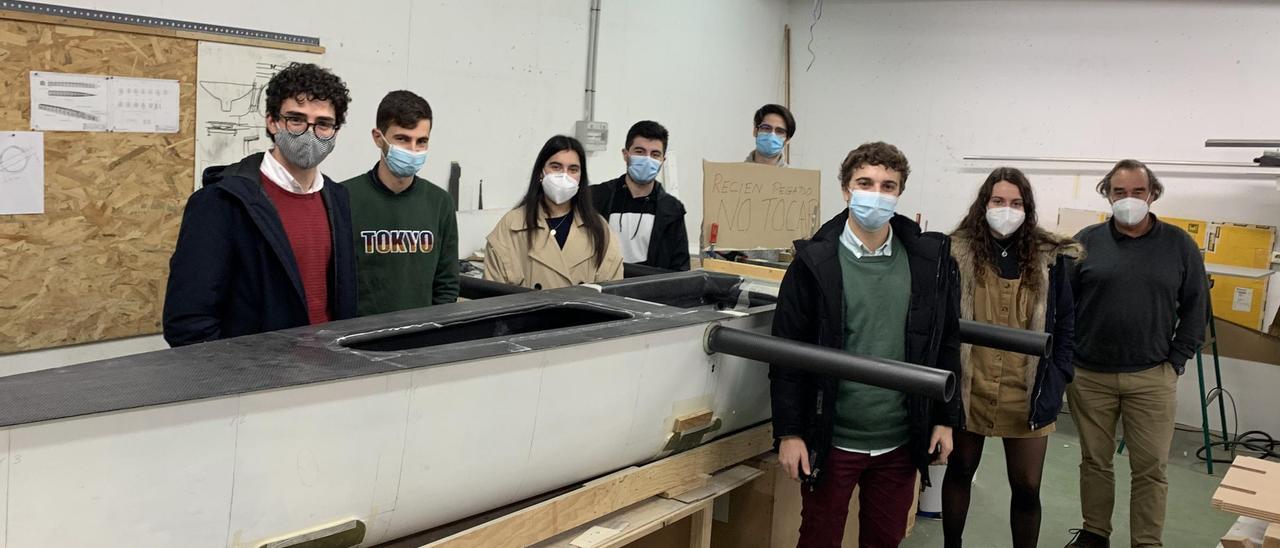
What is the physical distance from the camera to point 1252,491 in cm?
270

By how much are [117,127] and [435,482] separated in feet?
7.39

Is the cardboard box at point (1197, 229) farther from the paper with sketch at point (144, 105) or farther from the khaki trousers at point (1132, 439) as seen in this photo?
the paper with sketch at point (144, 105)

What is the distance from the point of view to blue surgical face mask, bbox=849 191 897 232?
2.42 metres

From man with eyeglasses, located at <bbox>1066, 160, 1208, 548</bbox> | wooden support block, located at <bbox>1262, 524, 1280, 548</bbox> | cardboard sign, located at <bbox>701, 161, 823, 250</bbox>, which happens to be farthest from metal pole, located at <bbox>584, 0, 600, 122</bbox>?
wooden support block, located at <bbox>1262, 524, 1280, 548</bbox>

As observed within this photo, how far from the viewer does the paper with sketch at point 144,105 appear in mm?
3350

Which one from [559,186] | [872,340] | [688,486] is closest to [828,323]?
[872,340]

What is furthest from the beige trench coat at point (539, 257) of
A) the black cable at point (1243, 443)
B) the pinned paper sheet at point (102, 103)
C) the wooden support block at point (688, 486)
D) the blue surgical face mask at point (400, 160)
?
the black cable at point (1243, 443)

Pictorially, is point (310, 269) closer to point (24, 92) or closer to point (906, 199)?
point (24, 92)

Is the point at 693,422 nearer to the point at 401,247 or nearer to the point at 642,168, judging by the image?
the point at 401,247

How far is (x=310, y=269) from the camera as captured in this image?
2154 millimetres

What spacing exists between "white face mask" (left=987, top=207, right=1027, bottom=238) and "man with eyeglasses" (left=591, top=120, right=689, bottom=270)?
1152mm

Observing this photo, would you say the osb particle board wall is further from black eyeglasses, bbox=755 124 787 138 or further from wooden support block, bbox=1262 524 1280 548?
wooden support block, bbox=1262 524 1280 548

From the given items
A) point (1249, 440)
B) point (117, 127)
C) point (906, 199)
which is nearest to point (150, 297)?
point (117, 127)

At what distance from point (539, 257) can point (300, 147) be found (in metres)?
1.08
